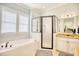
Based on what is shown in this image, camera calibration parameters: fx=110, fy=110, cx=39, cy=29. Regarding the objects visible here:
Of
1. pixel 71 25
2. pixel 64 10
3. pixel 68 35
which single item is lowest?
A: pixel 68 35

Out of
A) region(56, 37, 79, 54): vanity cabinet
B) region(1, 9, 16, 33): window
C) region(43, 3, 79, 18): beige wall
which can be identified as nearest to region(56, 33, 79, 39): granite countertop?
region(56, 37, 79, 54): vanity cabinet

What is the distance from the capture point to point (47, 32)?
1.90 m

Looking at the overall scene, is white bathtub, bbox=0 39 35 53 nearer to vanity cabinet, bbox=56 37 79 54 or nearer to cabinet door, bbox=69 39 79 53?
vanity cabinet, bbox=56 37 79 54

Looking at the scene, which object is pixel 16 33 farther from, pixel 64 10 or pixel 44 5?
pixel 64 10

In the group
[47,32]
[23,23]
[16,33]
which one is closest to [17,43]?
[16,33]

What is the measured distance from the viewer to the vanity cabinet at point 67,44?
182 cm

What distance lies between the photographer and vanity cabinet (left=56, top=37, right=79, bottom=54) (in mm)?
1816

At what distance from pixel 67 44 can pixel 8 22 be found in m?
1.05

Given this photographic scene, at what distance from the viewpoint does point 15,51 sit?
1.83 m

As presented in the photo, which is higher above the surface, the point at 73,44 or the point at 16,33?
the point at 16,33

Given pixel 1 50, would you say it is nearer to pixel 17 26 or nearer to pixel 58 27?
pixel 17 26

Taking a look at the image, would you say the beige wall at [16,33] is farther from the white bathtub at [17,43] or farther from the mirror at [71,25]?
the mirror at [71,25]

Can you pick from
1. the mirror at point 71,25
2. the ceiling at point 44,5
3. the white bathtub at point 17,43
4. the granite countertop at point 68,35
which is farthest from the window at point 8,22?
the mirror at point 71,25

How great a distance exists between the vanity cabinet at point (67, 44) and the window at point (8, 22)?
2.59 feet
